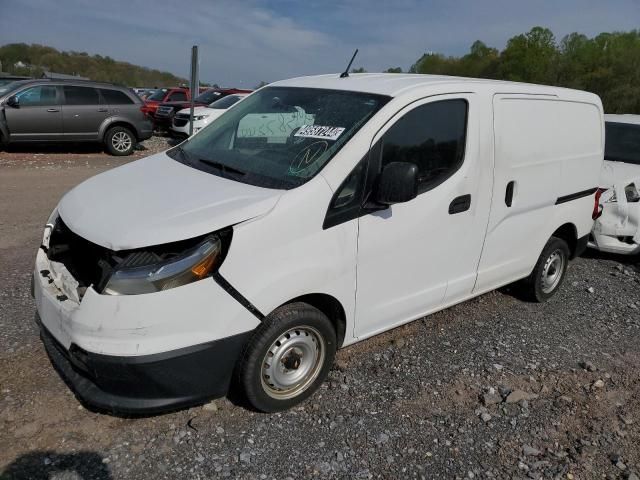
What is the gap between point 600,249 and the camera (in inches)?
240

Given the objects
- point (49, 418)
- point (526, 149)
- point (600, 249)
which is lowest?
point (49, 418)

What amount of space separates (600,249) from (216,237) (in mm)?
5282

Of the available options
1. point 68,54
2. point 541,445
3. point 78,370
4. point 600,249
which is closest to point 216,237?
point 78,370

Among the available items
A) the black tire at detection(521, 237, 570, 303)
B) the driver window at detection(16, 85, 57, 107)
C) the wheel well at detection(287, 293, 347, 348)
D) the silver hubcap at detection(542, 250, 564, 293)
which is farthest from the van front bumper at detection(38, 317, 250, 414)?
the driver window at detection(16, 85, 57, 107)

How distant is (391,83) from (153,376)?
229cm

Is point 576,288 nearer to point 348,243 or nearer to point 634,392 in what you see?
point 634,392

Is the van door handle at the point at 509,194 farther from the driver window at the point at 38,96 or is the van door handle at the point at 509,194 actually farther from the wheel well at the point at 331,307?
the driver window at the point at 38,96

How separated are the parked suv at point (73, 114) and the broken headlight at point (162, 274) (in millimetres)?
10853

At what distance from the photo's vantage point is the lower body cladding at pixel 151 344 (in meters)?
2.36

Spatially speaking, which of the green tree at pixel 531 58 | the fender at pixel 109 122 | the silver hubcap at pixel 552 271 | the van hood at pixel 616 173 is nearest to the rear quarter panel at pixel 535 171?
the silver hubcap at pixel 552 271

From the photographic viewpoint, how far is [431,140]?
10.8 feet

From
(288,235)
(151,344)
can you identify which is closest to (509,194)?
(288,235)

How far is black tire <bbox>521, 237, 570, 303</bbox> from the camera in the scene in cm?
459

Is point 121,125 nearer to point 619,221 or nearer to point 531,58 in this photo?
point 619,221
